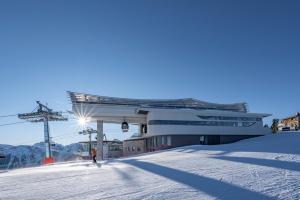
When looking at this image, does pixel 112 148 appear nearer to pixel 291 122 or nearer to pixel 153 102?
pixel 153 102

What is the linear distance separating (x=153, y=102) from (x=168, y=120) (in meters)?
6.23

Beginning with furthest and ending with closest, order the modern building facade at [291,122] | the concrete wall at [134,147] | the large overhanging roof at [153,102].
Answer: the modern building facade at [291,122] < the concrete wall at [134,147] < the large overhanging roof at [153,102]

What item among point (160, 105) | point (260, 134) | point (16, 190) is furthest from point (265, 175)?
point (260, 134)

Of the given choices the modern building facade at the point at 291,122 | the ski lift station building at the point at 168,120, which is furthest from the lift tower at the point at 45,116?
the modern building facade at the point at 291,122

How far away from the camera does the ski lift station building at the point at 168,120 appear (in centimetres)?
4234

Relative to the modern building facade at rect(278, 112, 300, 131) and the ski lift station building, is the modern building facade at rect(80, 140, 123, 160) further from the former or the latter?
the modern building facade at rect(278, 112, 300, 131)

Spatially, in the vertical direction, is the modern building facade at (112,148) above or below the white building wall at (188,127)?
below

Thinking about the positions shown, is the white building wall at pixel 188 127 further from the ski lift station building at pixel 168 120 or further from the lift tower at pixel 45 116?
the lift tower at pixel 45 116

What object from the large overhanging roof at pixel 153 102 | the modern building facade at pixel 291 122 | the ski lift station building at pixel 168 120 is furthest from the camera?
the modern building facade at pixel 291 122

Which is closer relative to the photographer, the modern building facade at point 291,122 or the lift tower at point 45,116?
the lift tower at point 45,116

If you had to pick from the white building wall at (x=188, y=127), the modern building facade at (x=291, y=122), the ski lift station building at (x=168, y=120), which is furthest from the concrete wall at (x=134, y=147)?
the modern building facade at (x=291, y=122)

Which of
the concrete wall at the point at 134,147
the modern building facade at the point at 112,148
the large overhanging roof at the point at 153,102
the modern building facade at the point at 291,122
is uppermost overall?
the large overhanging roof at the point at 153,102

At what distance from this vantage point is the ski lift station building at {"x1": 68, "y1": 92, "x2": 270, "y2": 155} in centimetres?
4234

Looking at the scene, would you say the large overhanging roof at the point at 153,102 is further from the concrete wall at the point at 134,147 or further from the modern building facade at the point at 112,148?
the modern building facade at the point at 112,148
